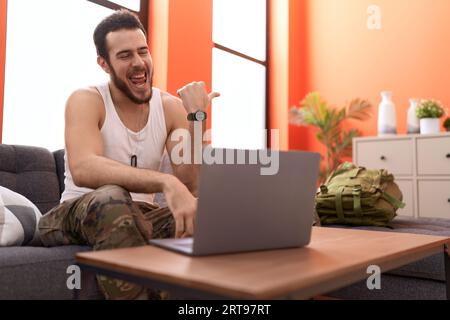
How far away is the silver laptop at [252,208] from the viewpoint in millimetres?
876

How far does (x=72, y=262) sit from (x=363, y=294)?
3.57ft

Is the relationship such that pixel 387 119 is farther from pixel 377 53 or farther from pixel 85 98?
pixel 85 98

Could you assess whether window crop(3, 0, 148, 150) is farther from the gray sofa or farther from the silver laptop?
the silver laptop

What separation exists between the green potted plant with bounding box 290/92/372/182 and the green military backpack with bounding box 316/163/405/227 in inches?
92.4

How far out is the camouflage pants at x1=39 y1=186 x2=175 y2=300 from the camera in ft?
3.36

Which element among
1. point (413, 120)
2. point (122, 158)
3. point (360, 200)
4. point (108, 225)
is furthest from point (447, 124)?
point (108, 225)

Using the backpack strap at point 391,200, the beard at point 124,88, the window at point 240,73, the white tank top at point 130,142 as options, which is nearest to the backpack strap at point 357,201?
the backpack strap at point 391,200

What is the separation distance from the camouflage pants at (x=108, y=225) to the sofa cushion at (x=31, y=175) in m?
0.51

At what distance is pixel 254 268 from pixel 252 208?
0.49 feet

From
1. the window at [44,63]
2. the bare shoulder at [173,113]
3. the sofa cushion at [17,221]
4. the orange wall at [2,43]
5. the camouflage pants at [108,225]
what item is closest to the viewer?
the camouflage pants at [108,225]

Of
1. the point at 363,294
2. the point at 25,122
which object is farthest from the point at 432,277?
the point at 25,122

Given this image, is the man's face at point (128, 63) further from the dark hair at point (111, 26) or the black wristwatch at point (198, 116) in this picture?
the black wristwatch at point (198, 116)

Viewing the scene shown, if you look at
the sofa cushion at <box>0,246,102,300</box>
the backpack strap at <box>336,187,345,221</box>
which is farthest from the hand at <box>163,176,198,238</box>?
the backpack strap at <box>336,187,345,221</box>

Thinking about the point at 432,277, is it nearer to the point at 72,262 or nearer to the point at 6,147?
the point at 72,262
